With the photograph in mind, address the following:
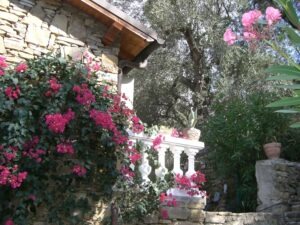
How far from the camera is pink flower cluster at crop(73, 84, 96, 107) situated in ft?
18.0

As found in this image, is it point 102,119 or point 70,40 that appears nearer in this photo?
point 102,119

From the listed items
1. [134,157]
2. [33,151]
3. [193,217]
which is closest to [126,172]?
[134,157]

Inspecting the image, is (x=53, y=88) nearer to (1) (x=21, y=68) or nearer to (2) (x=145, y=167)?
(1) (x=21, y=68)

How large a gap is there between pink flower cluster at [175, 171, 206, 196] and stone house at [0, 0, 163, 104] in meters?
1.68

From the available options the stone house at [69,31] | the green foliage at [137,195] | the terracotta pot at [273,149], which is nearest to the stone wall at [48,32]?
the stone house at [69,31]

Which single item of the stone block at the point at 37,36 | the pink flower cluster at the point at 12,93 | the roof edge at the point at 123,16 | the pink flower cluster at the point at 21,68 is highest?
the roof edge at the point at 123,16

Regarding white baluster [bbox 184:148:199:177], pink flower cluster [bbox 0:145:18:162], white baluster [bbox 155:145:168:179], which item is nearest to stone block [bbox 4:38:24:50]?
pink flower cluster [bbox 0:145:18:162]

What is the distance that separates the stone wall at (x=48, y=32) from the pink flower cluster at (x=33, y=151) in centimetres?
125

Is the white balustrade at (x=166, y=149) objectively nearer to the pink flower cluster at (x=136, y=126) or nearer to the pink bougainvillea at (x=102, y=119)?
the pink flower cluster at (x=136, y=126)

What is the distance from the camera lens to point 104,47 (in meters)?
6.46

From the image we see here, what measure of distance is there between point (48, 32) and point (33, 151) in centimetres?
182

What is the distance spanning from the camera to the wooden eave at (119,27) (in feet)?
20.4

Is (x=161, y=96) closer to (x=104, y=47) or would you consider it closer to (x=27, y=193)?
(x=104, y=47)

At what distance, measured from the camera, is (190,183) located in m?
6.41
